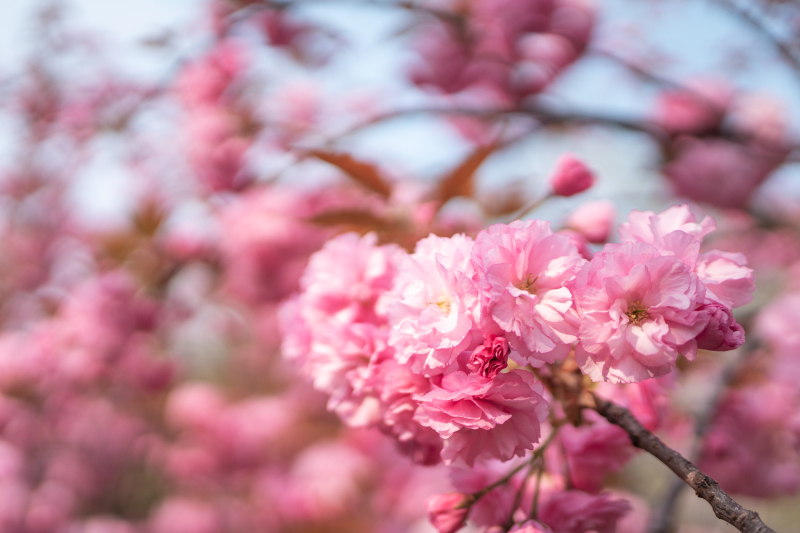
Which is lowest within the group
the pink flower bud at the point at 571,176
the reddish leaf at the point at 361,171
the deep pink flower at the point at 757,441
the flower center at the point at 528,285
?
the deep pink flower at the point at 757,441

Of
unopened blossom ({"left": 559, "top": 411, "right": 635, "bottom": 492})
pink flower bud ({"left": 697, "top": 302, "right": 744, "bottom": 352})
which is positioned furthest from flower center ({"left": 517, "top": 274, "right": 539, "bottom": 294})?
unopened blossom ({"left": 559, "top": 411, "right": 635, "bottom": 492})

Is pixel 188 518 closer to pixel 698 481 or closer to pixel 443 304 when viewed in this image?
pixel 443 304

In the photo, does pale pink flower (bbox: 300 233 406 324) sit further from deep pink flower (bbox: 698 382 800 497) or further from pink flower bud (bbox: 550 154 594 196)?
deep pink flower (bbox: 698 382 800 497)

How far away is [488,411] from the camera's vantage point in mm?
487

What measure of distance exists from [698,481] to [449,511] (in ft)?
0.91

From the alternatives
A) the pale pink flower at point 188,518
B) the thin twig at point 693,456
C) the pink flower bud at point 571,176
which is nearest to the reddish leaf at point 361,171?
the pink flower bud at point 571,176

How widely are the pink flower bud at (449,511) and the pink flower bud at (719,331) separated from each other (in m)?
0.33

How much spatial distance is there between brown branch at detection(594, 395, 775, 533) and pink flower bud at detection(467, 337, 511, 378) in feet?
0.53

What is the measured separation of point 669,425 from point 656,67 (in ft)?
6.40

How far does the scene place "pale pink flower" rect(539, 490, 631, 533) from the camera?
59cm

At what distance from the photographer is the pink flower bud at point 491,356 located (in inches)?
18.3

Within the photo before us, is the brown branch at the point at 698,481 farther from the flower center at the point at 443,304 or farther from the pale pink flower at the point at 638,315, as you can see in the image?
the flower center at the point at 443,304

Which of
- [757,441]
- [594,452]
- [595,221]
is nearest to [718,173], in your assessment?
[757,441]

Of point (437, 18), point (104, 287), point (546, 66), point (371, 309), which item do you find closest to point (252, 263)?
point (104, 287)
